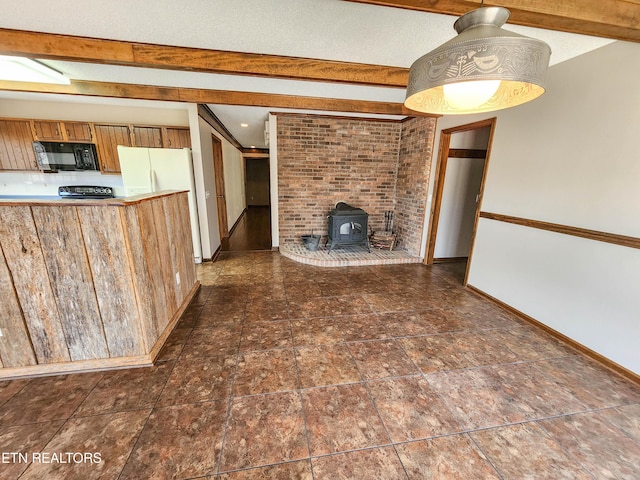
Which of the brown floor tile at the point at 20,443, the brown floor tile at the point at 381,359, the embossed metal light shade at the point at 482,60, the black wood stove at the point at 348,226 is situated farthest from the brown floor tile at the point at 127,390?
the black wood stove at the point at 348,226

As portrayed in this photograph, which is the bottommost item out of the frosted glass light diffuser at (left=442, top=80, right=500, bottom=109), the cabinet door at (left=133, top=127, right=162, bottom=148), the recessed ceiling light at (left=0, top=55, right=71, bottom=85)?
the frosted glass light diffuser at (left=442, top=80, right=500, bottom=109)

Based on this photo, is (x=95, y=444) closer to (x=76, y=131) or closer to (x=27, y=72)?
(x=27, y=72)

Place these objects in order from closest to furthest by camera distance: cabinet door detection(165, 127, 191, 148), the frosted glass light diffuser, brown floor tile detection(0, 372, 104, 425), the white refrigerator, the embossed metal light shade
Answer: the embossed metal light shade
the frosted glass light diffuser
brown floor tile detection(0, 372, 104, 425)
the white refrigerator
cabinet door detection(165, 127, 191, 148)

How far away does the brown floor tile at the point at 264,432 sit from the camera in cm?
125

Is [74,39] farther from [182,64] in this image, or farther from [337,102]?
[337,102]

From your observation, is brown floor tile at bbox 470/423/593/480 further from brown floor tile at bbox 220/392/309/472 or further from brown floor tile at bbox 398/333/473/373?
brown floor tile at bbox 220/392/309/472

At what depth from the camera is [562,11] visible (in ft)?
4.75

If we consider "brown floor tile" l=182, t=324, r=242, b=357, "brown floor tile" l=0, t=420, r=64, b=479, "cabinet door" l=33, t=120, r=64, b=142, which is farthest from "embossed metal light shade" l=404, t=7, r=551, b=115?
"cabinet door" l=33, t=120, r=64, b=142

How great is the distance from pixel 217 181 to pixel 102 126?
1835mm

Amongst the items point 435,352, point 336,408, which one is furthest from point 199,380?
point 435,352

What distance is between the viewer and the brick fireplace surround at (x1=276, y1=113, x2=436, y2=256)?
425 centimetres

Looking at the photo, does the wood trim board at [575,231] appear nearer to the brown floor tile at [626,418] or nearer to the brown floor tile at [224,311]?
the brown floor tile at [626,418]

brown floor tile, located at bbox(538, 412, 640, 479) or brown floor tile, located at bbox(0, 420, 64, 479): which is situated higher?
brown floor tile, located at bbox(538, 412, 640, 479)

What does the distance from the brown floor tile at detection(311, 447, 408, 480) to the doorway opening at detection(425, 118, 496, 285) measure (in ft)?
10.3
